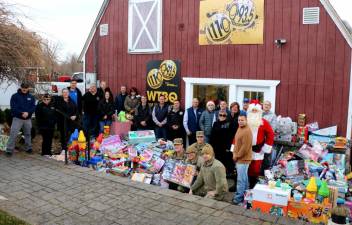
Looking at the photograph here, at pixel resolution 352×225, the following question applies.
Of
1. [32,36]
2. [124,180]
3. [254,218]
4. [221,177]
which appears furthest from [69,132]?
[254,218]

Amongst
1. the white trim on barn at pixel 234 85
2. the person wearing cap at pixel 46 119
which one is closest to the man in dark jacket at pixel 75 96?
the person wearing cap at pixel 46 119

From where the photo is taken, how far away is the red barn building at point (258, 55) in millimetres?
8492

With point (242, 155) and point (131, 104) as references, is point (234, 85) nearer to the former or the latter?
point (131, 104)

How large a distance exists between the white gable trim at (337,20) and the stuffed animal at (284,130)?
2.10 metres

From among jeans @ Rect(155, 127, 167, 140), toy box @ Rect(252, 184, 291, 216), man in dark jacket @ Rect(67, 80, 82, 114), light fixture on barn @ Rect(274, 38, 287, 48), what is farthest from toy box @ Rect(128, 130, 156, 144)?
toy box @ Rect(252, 184, 291, 216)

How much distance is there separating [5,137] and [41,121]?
118 centimetres

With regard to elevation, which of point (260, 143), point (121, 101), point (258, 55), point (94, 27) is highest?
point (94, 27)

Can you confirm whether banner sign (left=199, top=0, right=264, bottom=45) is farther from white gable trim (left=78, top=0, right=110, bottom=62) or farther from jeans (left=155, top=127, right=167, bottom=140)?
white gable trim (left=78, top=0, right=110, bottom=62)

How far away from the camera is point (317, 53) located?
8.66 m

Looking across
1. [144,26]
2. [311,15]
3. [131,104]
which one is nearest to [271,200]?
[311,15]

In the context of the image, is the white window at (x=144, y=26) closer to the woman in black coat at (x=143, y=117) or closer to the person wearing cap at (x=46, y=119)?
the woman in black coat at (x=143, y=117)

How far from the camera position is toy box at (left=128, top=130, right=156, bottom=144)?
965 centimetres

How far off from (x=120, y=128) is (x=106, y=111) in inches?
23.3

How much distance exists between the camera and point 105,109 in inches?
411
